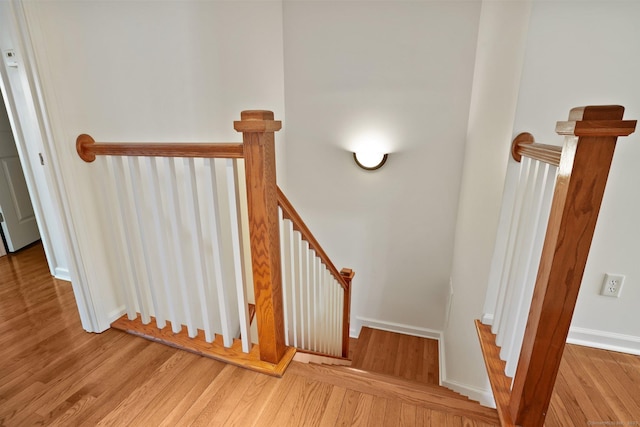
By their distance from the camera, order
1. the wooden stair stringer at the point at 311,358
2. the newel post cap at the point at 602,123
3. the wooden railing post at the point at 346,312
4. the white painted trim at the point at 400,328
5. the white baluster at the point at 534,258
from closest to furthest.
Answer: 1. the newel post cap at the point at 602,123
2. the white baluster at the point at 534,258
3. the wooden stair stringer at the point at 311,358
4. the wooden railing post at the point at 346,312
5. the white painted trim at the point at 400,328

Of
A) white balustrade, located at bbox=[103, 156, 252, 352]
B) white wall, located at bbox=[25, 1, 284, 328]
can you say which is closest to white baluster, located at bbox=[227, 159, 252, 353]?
white balustrade, located at bbox=[103, 156, 252, 352]

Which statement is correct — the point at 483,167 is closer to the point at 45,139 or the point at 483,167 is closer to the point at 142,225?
the point at 142,225

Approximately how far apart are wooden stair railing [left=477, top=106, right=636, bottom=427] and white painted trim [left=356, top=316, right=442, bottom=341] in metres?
2.16

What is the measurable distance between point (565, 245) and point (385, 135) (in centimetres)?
205

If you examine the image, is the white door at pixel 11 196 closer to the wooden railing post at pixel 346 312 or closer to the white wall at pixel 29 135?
the white wall at pixel 29 135

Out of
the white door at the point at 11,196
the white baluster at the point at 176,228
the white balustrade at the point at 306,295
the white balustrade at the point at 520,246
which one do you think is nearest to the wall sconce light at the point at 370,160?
the white balustrade at the point at 306,295

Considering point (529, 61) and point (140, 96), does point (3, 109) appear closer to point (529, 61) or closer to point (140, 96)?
point (140, 96)

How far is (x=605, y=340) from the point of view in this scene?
67.1 inches

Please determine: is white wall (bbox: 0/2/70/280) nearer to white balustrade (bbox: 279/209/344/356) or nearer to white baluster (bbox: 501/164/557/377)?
white balustrade (bbox: 279/209/344/356)

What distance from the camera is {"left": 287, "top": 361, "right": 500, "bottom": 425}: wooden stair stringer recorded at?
1.20 metres

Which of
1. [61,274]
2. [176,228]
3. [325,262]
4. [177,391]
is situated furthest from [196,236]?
[61,274]

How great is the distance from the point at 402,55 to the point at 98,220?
247 cm

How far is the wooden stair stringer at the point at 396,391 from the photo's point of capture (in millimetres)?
1200

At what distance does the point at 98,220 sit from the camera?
5.16ft
